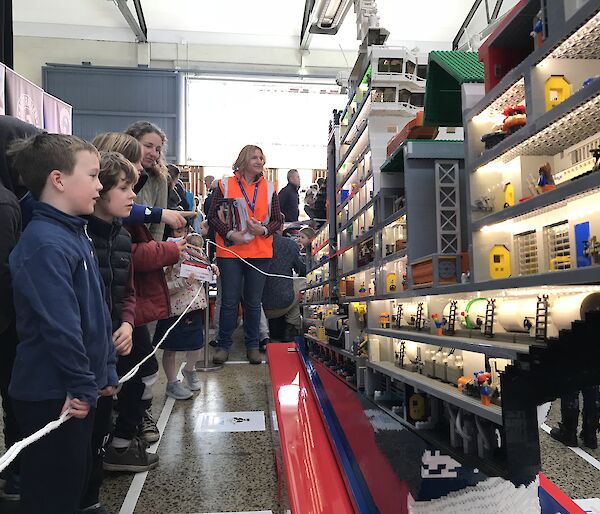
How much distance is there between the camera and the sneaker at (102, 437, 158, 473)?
1953 mm

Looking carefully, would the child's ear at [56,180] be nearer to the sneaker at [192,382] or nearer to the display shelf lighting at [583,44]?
the display shelf lighting at [583,44]

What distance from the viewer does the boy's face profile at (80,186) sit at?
1332 millimetres

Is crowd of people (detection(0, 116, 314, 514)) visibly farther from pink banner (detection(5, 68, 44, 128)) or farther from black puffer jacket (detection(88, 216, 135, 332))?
pink banner (detection(5, 68, 44, 128))

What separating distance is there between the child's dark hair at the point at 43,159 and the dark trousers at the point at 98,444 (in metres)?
0.67

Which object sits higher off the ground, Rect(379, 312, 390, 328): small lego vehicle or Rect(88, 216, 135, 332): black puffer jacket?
Rect(88, 216, 135, 332): black puffer jacket

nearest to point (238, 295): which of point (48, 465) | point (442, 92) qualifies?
point (442, 92)

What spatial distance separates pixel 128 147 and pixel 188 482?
1185mm

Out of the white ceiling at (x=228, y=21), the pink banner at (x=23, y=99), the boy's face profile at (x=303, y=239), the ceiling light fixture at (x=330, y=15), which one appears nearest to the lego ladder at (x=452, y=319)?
the boy's face profile at (x=303, y=239)

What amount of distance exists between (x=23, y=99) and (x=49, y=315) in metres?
5.59

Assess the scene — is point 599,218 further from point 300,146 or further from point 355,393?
point 300,146

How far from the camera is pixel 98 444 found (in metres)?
1.65

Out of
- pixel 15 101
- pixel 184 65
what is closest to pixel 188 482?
pixel 15 101

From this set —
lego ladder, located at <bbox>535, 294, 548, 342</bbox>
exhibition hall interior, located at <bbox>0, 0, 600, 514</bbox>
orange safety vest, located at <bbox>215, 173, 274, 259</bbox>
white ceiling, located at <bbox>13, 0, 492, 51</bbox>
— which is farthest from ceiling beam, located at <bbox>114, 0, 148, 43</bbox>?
lego ladder, located at <bbox>535, 294, 548, 342</bbox>

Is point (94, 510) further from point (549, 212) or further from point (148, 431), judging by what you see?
point (549, 212)
